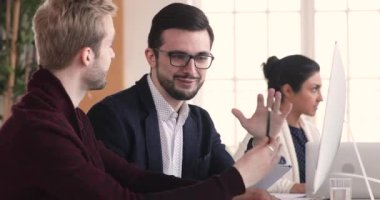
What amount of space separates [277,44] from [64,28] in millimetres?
4274

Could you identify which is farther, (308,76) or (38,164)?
(308,76)

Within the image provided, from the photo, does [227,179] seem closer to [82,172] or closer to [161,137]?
[82,172]

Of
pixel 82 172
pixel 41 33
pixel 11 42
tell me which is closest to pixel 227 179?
pixel 82 172

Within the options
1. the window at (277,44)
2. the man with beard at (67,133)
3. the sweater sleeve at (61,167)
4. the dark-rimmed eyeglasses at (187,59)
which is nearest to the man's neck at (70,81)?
the man with beard at (67,133)

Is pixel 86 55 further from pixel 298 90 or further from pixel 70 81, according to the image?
pixel 298 90

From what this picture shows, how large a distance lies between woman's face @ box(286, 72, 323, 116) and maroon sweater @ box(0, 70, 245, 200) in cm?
241

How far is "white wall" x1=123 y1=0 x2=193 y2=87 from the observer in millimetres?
5609

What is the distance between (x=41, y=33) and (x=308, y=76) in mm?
2634

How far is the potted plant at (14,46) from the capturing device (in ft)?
Result: 16.5

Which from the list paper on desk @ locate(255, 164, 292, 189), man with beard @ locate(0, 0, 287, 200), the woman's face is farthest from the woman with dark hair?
man with beard @ locate(0, 0, 287, 200)

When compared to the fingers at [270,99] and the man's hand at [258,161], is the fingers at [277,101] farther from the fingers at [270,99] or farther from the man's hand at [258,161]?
the man's hand at [258,161]

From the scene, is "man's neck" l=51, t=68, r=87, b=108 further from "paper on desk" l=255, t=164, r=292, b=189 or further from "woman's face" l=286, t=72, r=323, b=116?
"woman's face" l=286, t=72, r=323, b=116

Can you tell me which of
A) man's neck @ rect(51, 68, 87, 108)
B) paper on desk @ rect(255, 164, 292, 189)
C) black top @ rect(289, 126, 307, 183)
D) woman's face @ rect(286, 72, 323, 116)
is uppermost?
man's neck @ rect(51, 68, 87, 108)

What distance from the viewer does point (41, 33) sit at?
1839mm
